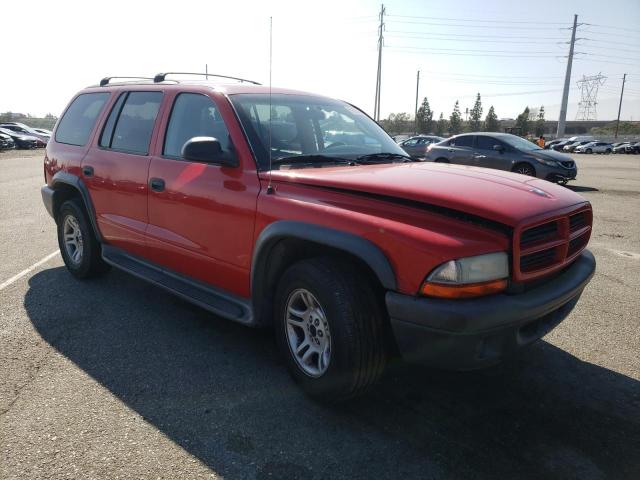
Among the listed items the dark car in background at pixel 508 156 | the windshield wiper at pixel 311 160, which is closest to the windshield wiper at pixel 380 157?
the windshield wiper at pixel 311 160

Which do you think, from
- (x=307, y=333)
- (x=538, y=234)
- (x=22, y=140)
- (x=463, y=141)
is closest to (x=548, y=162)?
(x=463, y=141)

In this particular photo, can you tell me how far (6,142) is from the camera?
30453 millimetres

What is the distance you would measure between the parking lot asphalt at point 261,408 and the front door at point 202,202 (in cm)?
63

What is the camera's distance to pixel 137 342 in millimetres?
3680

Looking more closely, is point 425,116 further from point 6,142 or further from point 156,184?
point 156,184

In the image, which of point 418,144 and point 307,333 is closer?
point 307,333

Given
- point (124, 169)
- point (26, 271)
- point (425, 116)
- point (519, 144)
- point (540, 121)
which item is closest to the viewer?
point (124, 169)

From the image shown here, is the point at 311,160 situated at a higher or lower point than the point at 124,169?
higher

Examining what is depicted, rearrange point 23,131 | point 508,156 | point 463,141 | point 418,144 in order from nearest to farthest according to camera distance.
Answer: point 508,156 < point 463,141 < point 418,144 < point 23,131

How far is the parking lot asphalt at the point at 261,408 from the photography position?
7.84 feet

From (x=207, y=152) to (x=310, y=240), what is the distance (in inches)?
36.0

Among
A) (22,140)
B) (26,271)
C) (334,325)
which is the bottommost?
(26,271)

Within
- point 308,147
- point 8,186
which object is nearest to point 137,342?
point 308,147

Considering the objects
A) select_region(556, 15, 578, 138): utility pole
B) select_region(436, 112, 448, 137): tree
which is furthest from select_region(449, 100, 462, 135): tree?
select_region(556, 15, 578, 138): utility pole
